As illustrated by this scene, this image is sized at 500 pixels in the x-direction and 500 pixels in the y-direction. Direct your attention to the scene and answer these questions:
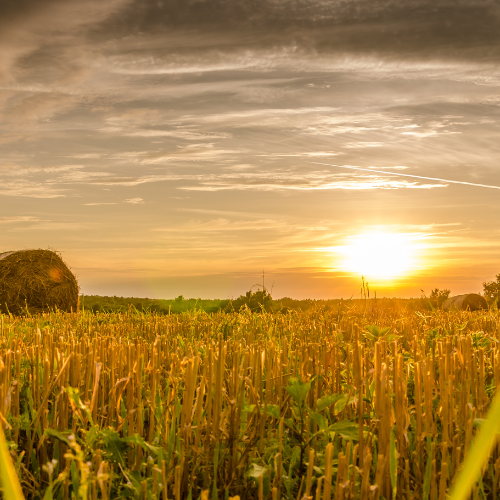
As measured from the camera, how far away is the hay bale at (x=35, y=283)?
12972 mm

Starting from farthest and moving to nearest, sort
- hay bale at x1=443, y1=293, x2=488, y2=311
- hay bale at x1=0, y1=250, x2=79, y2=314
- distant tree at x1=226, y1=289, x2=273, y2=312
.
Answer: hay bale at x1=443, y1=293, x2=488, y2=311, hay bale at x1=0, y1=250, x2=79, y2=314, distant tree at x1=226, y1=289, x2=273, y2=312

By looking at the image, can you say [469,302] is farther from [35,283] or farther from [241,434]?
[241,434]

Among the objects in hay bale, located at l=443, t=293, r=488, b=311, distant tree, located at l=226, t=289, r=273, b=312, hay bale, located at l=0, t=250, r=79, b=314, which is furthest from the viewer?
hay bale, located at l=443, t=293, r=488, b=311

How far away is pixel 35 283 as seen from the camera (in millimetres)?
13250

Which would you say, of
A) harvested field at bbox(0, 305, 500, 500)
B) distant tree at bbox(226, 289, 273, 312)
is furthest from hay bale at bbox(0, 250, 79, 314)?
harvested field at bbox(0, 305, 500, 500)

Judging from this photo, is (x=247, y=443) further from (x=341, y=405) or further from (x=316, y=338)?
(x=316, y=338)

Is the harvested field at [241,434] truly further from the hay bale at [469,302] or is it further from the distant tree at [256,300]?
the hay bale at [469,302]

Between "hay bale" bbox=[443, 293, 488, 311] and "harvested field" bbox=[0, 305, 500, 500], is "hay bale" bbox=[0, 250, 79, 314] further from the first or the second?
"hay bale" bbox=[443, 293, 488, 311]

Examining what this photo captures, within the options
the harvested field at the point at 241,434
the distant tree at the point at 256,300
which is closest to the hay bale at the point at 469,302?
the distant tree at the point at 256,300

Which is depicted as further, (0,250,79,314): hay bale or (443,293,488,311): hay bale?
(443,293,488,311): hay bale

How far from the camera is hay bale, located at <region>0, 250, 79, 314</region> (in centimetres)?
1297

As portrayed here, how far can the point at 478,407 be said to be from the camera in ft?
9.02

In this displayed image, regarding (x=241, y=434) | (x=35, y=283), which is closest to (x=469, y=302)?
(x=35, y=283)

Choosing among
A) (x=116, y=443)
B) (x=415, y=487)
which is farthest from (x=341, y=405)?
(x=116, y=443)
